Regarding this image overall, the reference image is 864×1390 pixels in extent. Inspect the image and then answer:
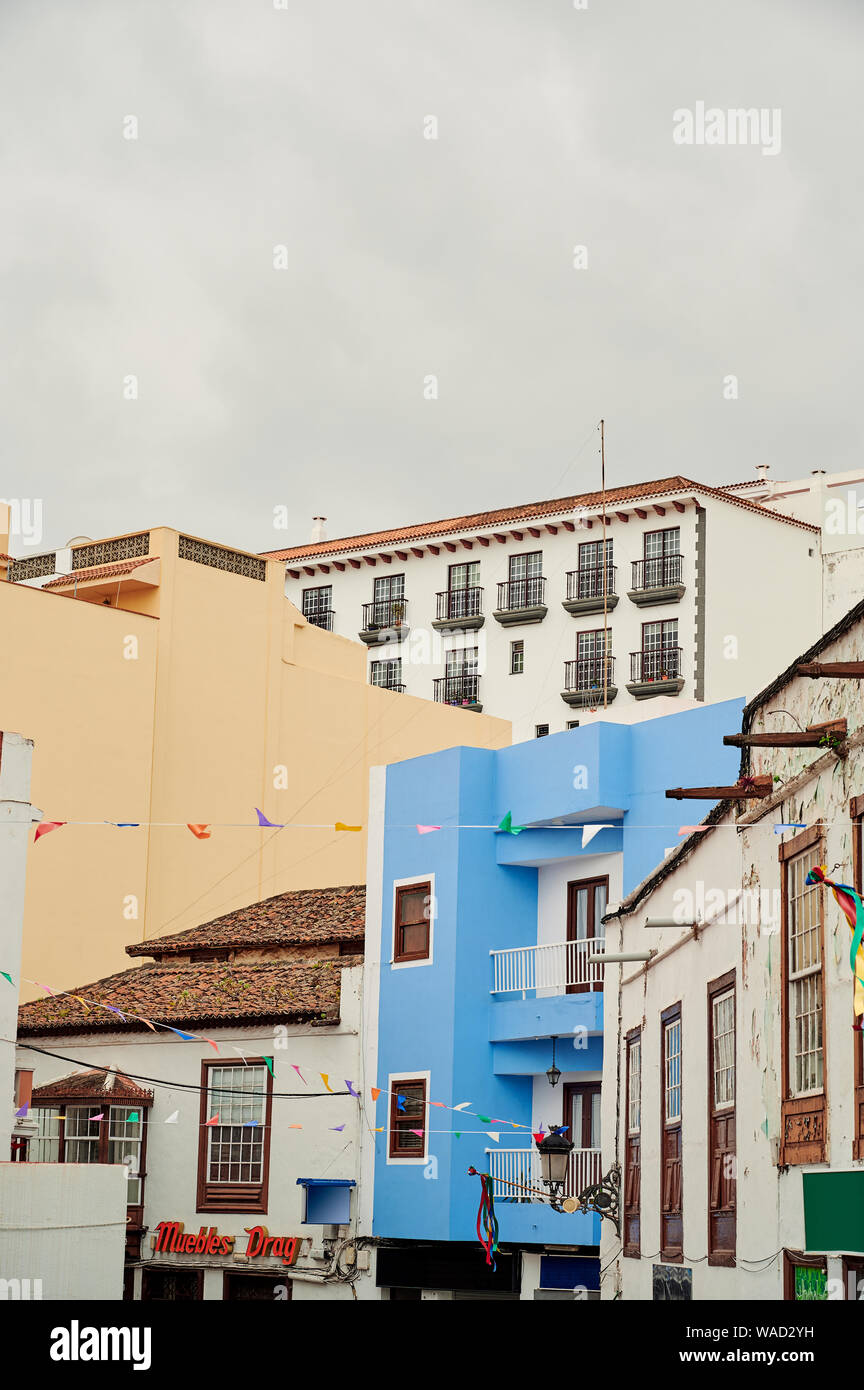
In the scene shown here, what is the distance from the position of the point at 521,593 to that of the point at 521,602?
0.84ft

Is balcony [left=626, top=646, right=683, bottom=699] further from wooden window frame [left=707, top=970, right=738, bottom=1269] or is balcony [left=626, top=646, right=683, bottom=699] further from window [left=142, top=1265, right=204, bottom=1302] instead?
wooden window frame [left=707, top=970, right=738, bottom=1269]

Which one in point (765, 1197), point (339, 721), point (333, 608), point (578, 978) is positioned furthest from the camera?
point (333, 608)

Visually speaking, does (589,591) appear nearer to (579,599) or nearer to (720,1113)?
(579,599)

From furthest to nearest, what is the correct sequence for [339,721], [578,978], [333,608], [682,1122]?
[333,608]
[339,721]
[578,978]
[682,1122]

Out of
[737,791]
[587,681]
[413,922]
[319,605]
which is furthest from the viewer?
[319,605]

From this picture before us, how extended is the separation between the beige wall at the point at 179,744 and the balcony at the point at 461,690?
39.1 ft

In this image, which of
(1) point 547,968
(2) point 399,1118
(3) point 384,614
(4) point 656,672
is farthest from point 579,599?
(2) point 399,1118

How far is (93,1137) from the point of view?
2911 centimetres

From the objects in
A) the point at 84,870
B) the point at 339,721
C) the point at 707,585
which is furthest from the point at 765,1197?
the point at 707,585

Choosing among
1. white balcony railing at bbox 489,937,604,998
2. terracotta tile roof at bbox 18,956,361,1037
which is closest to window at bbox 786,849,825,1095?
white balcony railing at bbox 489,937,604,998

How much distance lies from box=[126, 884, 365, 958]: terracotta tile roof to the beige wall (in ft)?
4.07

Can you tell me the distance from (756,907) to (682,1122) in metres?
3.39

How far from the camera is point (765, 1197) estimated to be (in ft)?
46.6

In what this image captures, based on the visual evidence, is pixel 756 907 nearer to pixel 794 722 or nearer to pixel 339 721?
pixel 794 722
